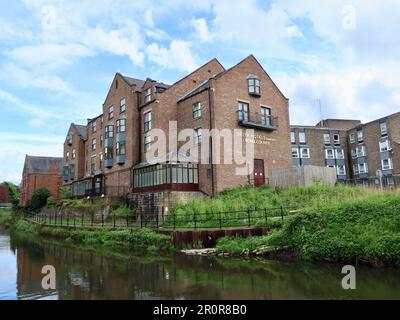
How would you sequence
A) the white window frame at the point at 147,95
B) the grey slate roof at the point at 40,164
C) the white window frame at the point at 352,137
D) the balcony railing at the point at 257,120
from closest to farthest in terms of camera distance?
the balcony railing at the point at 257,120, the white window frame at the point at 147,95, the white window frame at the point at 352,137, the grey slate roof at the point at 40,164

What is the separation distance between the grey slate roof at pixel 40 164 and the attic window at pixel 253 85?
46.1 metres

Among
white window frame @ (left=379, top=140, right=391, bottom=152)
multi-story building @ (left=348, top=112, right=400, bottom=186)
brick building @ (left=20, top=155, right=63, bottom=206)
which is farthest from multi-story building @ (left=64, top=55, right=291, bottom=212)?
brick building @ (left=20, top=155, right=63, bottom=206)

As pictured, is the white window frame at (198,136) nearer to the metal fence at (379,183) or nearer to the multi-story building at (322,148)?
the metal fence at (379,183)

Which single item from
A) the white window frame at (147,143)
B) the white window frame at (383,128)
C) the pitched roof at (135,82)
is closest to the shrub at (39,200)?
the pitched roof at (135,82)

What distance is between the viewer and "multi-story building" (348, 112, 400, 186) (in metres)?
44.3

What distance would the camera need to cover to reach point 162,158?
28.0m

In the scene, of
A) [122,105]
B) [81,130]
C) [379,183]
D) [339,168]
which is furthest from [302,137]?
[81,130]

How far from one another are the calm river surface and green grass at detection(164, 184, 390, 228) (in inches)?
166

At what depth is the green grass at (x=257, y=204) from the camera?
18125 millimetres

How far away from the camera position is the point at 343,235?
1229cm

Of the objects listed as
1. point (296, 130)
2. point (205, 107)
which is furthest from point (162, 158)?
point (296, 130)

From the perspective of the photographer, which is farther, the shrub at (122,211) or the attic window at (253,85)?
the attic window at (253,85)

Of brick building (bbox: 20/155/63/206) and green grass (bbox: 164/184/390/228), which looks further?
brick building (bbox: 20/155/63/206)

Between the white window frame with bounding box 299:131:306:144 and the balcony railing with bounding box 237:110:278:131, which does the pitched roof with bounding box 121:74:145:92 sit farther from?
the white window frame with bounding box 299:131:306:144
